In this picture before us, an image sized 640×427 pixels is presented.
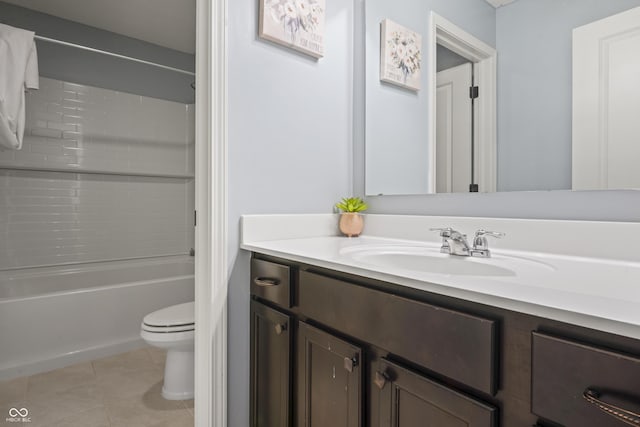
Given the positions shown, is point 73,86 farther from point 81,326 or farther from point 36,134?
point 81,326

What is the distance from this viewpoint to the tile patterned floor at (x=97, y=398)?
1.59 metres

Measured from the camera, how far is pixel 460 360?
64 cm

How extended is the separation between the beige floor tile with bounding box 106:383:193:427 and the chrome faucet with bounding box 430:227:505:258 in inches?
54.3

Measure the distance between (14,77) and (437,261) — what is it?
237cm

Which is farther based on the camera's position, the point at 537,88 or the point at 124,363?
the point at 124,363

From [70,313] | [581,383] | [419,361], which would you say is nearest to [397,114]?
[419,361]

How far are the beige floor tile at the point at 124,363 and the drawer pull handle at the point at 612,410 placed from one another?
224 cm

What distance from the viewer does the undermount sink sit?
931 mm

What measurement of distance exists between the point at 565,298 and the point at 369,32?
1445 millimetres

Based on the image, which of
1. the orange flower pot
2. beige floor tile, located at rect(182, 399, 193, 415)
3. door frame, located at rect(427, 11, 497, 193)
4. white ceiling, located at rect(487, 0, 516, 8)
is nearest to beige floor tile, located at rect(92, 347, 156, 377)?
beige floor tile, located at rect(182, 399, 193, 415)

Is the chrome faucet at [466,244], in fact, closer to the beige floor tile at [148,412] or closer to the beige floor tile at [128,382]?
the beige floor tile at [148,412]

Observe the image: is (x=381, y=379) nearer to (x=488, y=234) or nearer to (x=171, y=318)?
(x=488, y=234)

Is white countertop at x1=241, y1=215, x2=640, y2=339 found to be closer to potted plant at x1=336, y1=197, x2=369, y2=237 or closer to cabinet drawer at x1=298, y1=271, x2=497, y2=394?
cabinet drawer at x1=298, y1=271, x2=497, y2=394

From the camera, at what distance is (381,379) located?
791 mm
